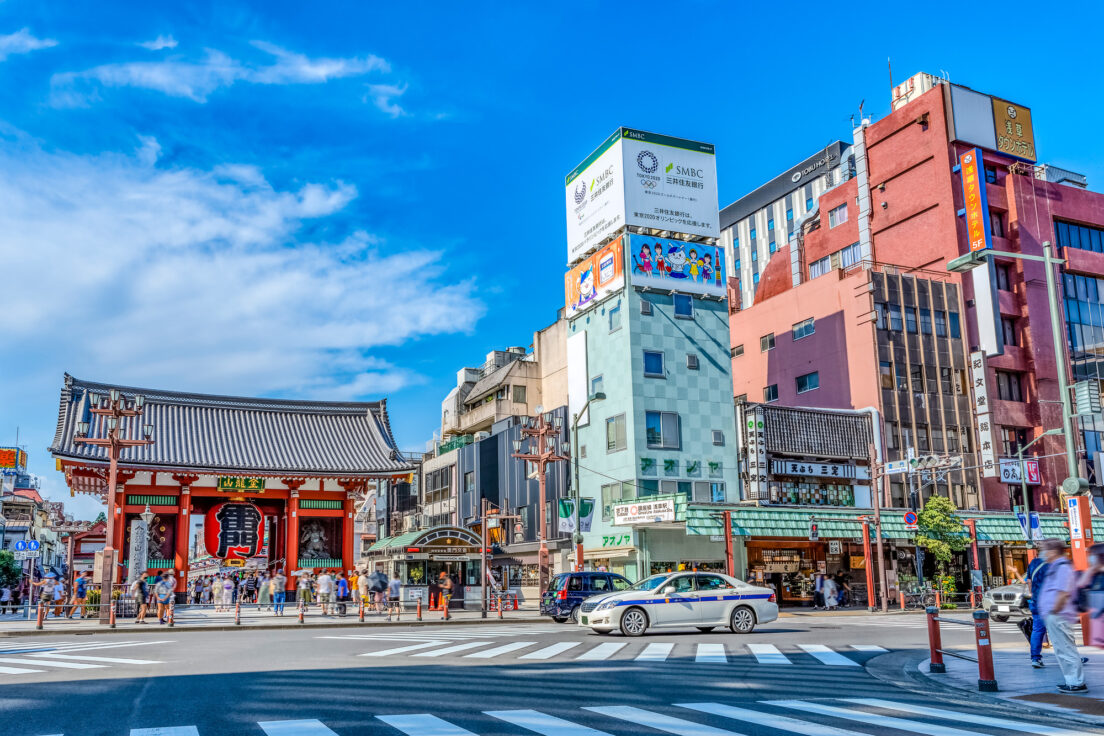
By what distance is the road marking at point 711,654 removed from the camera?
15.5m

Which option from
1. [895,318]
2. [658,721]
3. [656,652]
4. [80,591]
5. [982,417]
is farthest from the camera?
[895,318]

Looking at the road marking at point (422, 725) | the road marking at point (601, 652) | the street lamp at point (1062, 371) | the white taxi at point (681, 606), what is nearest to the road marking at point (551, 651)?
the road marking at point (601, 652)

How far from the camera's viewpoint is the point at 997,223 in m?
51.2

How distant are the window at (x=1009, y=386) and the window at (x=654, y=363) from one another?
19549mm

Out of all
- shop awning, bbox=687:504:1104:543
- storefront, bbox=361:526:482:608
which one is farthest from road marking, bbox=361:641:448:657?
shop awning, bbox=687:504:1104:543

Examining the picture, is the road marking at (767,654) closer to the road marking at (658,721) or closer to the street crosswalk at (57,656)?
the road marking at (658,721)

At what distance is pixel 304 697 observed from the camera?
35.1ft

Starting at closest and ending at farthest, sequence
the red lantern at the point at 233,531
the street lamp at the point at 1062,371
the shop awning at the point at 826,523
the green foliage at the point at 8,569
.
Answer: the street lamp at the point at 1062,371 < the shop awning at the point at 826,523 < the red lantern at the point at 233,531 < the green foliage at the point at 8,569

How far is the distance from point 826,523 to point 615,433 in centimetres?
1038

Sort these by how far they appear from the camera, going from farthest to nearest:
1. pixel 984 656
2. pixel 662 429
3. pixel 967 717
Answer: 1. pixel 662 429
2. pixel 984 656
3. pixel 967 717

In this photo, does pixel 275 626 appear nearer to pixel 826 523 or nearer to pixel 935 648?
pixel 935 648

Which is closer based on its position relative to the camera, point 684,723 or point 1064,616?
point 684,723

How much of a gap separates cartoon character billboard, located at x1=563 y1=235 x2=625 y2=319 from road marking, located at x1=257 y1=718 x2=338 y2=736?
36.4 meters

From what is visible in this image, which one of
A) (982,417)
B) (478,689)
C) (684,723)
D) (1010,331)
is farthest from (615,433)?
(684,723)
